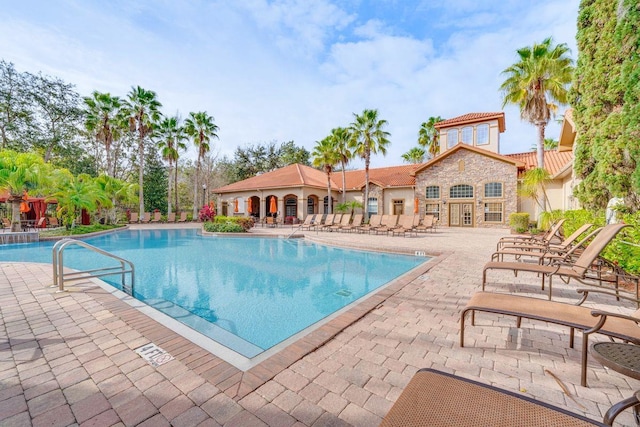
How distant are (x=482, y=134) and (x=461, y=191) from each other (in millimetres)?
5217

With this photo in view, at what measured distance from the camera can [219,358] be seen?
2746 millimetres

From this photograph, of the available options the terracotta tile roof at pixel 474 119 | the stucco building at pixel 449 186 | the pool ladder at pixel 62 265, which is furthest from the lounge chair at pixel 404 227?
the pool ladder at pixel 62 265

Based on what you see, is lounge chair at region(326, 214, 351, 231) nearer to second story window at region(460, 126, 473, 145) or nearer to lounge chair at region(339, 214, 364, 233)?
lounge chair at region(339, 214, 364, 233)

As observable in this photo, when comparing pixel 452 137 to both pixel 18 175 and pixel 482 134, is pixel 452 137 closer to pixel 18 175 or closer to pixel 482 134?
pixel 482 134

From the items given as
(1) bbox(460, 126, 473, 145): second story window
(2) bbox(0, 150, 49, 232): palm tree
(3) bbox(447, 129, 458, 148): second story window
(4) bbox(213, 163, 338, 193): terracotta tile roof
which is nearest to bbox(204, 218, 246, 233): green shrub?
(4) bbox(213, 163, 338, 193): terracotta tile roof

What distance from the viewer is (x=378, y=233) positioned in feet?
55.3

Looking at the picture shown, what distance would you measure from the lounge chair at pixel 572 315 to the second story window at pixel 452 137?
75.6 ft

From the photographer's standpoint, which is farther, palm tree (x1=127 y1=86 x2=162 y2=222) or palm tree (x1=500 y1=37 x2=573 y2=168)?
palm tree (x1=127 y1=86 x2=162 y2=222)

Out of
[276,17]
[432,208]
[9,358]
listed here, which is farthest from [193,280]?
[432,208]

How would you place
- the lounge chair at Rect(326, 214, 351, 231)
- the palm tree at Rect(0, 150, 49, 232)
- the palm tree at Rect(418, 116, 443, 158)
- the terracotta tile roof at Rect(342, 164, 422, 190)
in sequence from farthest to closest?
the palm tree at Rect(418, 116, 443, 158), the terracotta tile roof at Rect(342, 164, 422, 190), the lounge chair at Rect(326, 214, 351, 231), the palm tree at Rect(0, 150, 49, 232)

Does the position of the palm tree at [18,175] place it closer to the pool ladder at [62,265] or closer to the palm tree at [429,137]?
the pool ladder at [62,265]

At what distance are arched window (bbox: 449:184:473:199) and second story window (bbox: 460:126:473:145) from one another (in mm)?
4177

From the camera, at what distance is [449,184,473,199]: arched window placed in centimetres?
2119

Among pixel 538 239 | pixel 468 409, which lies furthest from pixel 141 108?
pixel 468 409
